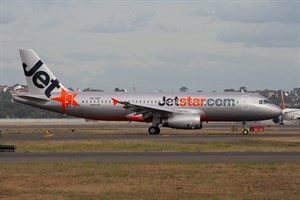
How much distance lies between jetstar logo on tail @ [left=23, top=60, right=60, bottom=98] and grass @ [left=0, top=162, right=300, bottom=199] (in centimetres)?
3521

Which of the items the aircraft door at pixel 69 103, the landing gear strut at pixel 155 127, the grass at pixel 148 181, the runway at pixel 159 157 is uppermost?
the aircraft door at pixel 69 103

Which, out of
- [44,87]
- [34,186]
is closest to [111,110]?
[44,87]

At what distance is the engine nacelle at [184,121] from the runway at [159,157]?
78.9ft

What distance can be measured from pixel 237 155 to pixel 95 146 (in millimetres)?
11856

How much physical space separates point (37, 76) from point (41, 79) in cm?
61

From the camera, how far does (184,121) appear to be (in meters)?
63.7

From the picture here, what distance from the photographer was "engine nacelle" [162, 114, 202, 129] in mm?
63656

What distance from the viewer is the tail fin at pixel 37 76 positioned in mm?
67500

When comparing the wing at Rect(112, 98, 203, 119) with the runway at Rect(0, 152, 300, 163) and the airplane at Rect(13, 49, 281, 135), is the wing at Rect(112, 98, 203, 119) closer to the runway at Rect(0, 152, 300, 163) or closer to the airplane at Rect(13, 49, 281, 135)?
the airplane at Rect(13, 49, 281, 135)

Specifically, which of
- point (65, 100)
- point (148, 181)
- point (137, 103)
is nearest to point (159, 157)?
point (148, 181)

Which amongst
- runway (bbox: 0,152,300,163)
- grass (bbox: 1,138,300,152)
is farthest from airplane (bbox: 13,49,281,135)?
runway (bbox: 0,152,300,163)

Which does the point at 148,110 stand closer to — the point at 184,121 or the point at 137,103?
the point at 137,103

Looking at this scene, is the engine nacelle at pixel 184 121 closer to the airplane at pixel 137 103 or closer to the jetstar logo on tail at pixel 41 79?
the airplane at pixel 137 103

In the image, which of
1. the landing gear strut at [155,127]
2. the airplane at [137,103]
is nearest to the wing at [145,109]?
the airplane at [137,103]
